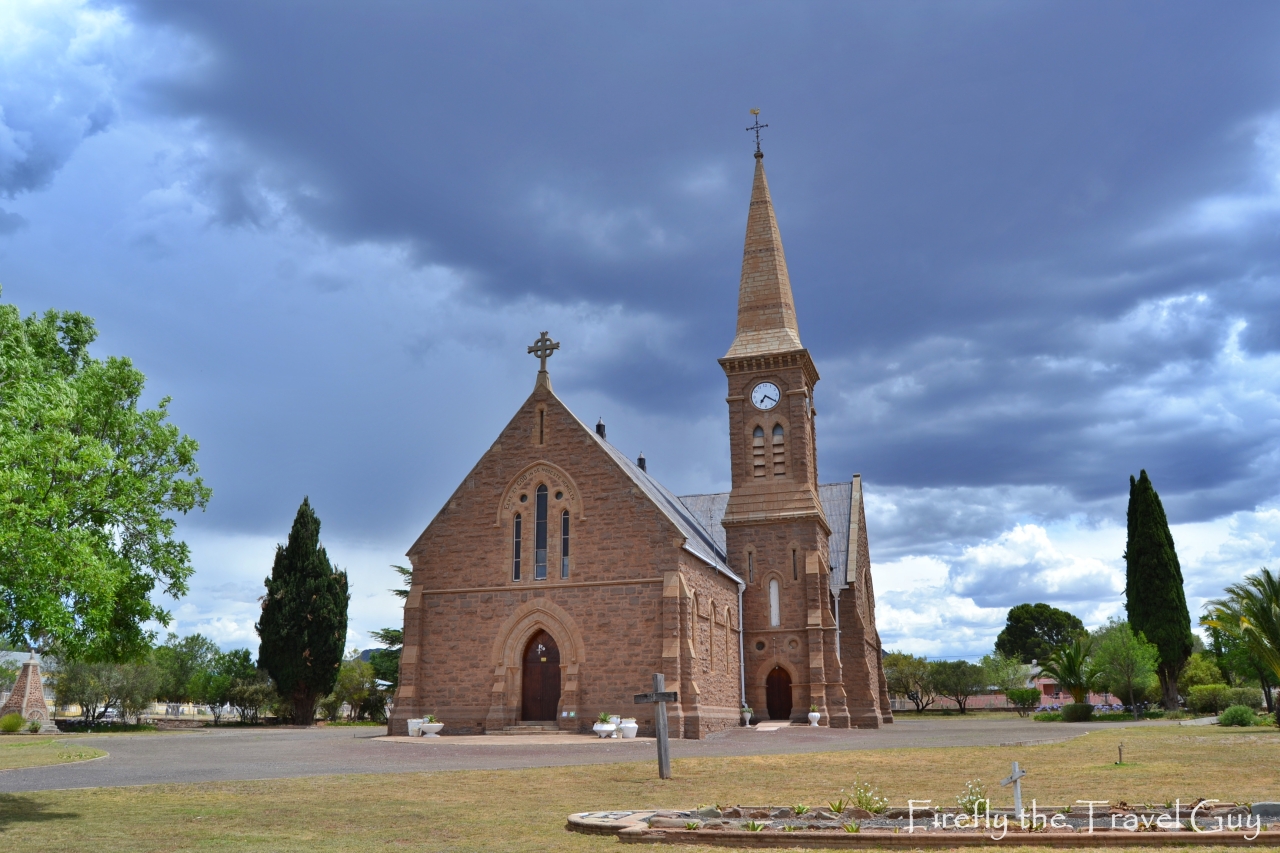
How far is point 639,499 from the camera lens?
33.3 metres

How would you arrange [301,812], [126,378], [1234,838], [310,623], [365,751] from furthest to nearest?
[310,623] < [365,751] < [126,378] < [301,812] < [1234,838]

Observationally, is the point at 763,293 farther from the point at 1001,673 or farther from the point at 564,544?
the point at 1001,673

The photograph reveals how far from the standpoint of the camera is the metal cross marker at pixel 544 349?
36062 mm

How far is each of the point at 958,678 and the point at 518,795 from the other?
67605mm

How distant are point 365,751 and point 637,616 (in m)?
10.6

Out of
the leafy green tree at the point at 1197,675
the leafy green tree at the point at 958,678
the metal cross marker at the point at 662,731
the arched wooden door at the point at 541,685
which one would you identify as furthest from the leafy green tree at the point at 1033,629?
the metal cross marker at the point at 662,731

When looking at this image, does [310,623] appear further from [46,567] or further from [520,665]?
[46,567]

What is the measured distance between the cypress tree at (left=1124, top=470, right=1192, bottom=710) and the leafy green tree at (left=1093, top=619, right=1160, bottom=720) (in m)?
2.72

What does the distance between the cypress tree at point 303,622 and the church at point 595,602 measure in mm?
16606

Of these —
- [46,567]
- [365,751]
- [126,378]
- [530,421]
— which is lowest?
[365,751]

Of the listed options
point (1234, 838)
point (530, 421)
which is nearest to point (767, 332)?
point (530, 421)

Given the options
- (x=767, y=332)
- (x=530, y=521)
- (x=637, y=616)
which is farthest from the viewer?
(x=767, y=332)

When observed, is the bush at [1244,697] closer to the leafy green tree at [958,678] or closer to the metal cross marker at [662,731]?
A: the leafy green tree at [958,678]

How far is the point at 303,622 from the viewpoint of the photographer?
48.8 meters
